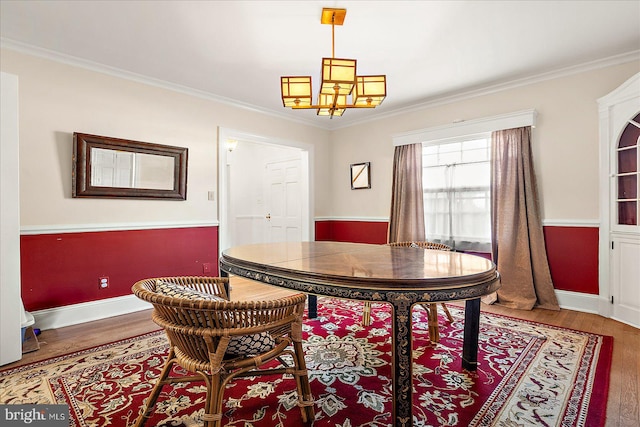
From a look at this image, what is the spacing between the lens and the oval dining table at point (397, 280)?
1407mm

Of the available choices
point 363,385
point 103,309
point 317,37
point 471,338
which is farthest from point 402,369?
point 103,309

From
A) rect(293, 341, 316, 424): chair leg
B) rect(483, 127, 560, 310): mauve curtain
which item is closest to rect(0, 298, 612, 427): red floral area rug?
rect(293, 341, 316, 424): chair leg

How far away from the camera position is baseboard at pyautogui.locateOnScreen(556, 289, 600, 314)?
3.27 meters

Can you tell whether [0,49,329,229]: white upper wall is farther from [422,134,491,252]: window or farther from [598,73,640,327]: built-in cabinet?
→ [598,73,640,327]: built-in cabinet

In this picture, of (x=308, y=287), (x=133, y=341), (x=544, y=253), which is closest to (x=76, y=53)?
(x=133, y=341)

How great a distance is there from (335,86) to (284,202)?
4077 mm

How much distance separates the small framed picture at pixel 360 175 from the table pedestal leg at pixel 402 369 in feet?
12.5

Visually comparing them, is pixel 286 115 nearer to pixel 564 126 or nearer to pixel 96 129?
pixel 96 129

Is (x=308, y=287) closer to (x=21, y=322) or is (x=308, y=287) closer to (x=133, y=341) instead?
(x=133, y=341)

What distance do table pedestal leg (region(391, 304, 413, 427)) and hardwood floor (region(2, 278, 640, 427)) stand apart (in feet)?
3.40

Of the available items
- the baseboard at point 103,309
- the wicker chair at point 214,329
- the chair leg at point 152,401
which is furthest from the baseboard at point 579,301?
the chair leg at point 152,401

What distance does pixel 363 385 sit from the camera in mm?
1954

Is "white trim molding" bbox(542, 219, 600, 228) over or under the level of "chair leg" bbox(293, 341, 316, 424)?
over

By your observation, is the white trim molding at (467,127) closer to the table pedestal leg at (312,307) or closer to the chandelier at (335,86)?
the chandelier at (335,86)
